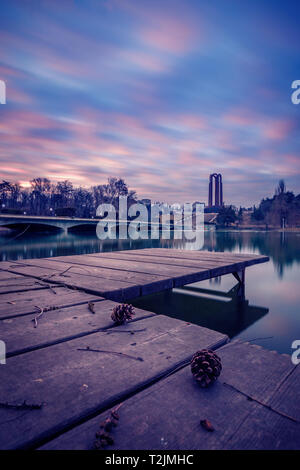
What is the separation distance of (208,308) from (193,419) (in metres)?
6.75

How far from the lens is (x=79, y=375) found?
5.02 feet

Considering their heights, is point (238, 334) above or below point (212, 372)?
below

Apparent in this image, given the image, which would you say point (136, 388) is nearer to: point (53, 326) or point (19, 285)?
point (53, 326)

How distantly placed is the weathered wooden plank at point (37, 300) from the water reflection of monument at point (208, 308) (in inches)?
150

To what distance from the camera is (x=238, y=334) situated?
584 cm

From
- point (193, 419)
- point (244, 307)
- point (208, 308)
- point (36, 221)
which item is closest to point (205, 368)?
point (193, 419)

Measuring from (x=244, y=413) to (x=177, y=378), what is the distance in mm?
416

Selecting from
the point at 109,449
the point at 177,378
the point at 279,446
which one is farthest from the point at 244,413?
the point at 109,449

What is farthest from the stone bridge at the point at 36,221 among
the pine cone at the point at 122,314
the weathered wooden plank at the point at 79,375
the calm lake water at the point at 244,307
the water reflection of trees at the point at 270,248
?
the weathered wooden plank at the point at 79,375

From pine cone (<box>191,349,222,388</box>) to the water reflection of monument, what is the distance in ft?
15.6

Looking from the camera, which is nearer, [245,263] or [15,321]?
[15,321]

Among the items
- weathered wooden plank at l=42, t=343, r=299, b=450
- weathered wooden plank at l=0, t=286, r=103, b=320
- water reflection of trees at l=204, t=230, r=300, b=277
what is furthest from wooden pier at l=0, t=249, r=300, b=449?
water reflection of trees at l=204, t=230, r=300, b=277
